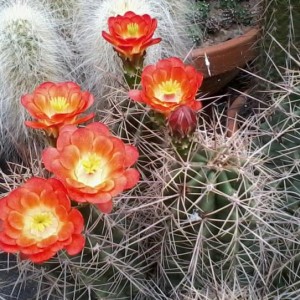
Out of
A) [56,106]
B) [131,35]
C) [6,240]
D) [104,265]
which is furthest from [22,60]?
[6,240]

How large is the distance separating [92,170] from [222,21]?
1.35 meters

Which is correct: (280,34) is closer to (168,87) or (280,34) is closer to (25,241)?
(168,87)

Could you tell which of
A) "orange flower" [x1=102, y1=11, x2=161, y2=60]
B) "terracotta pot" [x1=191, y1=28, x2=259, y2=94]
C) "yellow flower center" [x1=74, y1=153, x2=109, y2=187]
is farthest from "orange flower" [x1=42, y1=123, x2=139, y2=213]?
"terracotta pot" [x1=191, y1=28, x2=259, y2=94]

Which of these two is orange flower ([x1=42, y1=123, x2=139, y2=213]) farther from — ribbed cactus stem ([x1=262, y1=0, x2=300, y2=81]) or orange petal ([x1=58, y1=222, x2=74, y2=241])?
ribbed cactus stem ([x1=262, y1=0, x2=300, y2=81])

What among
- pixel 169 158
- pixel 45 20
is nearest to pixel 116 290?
pixel 169 158

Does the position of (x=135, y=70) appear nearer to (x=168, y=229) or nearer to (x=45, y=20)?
(x=168, y=229)

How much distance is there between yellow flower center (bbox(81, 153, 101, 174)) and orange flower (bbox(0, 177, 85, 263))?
0.06 metres

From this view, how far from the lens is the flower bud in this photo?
3.81 feet

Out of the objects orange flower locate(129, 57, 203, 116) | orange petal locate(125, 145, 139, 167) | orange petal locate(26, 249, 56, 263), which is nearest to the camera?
orange petal locate(26, 249, 56, 263)

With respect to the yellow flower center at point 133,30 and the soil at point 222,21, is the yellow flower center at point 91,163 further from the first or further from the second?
the soil at point 222,21

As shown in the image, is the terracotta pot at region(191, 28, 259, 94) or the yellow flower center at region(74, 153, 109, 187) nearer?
the yellow flower center at region(74, 153, 109, 187)

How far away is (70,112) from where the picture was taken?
4.12 ft

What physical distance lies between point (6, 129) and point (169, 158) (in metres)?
0.80

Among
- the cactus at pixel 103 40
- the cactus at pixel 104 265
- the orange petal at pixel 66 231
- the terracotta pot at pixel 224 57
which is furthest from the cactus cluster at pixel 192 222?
the terracotta pot at pixel 224 57
